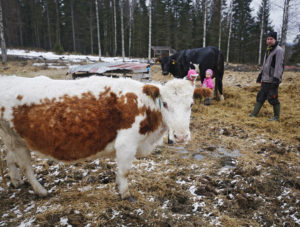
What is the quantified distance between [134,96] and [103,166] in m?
1.65

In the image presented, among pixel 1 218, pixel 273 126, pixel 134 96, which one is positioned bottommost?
pixel 1 218

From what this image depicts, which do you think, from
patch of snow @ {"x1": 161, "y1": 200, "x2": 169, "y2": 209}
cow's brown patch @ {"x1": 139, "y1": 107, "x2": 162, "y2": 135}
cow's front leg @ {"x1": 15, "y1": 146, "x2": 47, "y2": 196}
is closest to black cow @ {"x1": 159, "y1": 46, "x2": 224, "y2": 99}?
cow's brown patch @ {"x1": 139, "y1": 107, "x2": 162, "y2": 135}

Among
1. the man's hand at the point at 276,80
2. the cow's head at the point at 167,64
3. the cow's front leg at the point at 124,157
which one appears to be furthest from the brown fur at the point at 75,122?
the cow's head at the point at 167,64

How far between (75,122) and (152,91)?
1029 millimetres

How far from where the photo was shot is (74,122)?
2223mm

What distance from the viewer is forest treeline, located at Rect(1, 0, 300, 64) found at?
108 feet

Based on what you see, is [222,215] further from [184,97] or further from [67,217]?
[67,217]

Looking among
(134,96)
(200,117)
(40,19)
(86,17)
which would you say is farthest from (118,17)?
(134,96)

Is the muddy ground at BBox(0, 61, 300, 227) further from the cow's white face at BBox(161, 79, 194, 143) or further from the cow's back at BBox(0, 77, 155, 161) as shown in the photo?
the cow's white face at BBox(161, 79, 194, 143)

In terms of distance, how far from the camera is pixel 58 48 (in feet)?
86.8

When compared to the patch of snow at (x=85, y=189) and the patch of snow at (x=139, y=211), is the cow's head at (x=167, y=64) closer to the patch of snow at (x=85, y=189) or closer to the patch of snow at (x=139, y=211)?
the patch of snow at (x=85, y=189)

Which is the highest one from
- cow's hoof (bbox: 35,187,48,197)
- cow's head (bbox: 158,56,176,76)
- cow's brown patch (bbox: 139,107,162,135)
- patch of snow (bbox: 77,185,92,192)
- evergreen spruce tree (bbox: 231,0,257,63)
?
evergreen spruce tree (bbox: 231,0,257,63)

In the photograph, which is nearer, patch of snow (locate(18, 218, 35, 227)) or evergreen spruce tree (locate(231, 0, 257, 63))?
patch of snow (locate(18, 218, 35, 227))

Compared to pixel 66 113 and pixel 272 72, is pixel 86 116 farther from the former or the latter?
pixel 272 72
